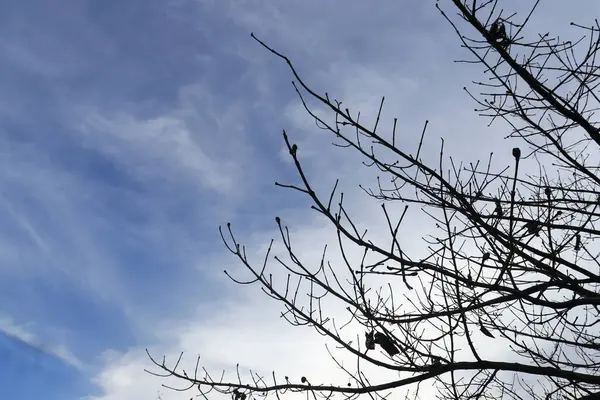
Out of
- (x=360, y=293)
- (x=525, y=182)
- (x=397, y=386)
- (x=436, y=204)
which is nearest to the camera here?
(x=360, y=293)

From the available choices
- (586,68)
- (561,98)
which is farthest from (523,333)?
(586,68)

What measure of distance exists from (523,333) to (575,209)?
1.42 metres

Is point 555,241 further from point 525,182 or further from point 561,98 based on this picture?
point 561,98

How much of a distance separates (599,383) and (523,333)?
94 cm

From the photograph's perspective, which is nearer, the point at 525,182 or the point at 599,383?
the point at 599,383

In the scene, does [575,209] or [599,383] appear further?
[575,209]

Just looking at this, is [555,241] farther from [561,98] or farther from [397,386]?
[397,386]

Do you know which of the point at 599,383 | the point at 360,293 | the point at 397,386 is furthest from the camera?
the point at 397,386

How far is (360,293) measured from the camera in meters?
3.71

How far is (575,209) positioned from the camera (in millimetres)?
4801

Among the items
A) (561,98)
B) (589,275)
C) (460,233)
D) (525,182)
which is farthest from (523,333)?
(561,98)

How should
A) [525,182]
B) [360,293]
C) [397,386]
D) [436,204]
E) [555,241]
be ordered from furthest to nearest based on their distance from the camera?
[525,182] → [555,241] → [436,204] → [397,386] → [360,293]

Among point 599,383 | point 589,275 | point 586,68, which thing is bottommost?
point 599,383

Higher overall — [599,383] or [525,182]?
[525,182]
